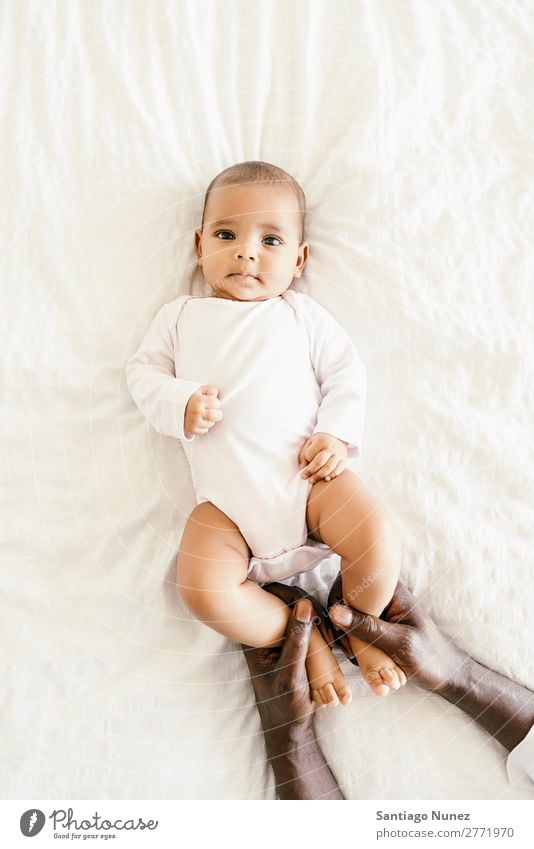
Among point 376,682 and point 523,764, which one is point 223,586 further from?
point 523,764

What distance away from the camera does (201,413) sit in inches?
28.9

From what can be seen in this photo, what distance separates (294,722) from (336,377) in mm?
337

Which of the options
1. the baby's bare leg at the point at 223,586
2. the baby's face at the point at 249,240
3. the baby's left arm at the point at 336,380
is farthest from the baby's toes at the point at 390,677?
the baby's face at the point at 249,240

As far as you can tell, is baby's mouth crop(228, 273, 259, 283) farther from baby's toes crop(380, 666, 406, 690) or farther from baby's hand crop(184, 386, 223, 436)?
baby's toes crop(380, 666, 406, 690)

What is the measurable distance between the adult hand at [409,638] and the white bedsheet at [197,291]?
21 mm

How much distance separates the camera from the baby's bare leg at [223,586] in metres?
0.70

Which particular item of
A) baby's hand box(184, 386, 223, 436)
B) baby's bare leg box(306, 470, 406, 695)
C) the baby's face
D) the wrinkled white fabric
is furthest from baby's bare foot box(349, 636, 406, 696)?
the baby's face

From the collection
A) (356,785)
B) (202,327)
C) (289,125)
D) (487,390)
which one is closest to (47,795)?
(356,785)

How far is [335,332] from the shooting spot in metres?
0.80

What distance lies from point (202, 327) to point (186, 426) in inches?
4.5

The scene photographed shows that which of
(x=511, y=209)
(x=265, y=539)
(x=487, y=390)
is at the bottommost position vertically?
(x=265, y=539)

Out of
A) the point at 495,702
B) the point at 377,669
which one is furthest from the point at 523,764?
the point at 377,669

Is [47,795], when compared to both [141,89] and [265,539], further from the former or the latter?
[141,89]

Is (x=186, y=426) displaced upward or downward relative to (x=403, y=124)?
downward
